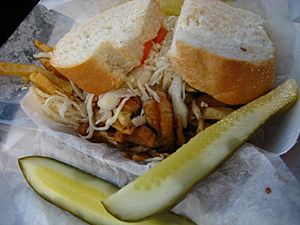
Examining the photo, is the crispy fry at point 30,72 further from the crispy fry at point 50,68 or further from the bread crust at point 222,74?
the bread crust at point 222,74

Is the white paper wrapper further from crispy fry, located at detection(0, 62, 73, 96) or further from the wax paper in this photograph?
crispy fry, located at detection(0, 62, 73, 96)

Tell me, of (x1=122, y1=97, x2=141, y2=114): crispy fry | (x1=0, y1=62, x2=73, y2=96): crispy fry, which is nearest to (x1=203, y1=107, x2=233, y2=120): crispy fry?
(x1=122, y1=97, x2=141, y2=114): crispy fry

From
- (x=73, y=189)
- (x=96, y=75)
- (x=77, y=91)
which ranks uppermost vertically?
(x=96, y=75)

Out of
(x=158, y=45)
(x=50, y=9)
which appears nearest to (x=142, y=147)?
(x=158, y=45)

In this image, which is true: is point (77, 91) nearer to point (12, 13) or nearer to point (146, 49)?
point (146, 49)

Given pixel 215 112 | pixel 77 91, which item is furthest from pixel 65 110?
pixel 215 112

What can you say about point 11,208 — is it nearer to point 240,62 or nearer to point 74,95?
point 74,95

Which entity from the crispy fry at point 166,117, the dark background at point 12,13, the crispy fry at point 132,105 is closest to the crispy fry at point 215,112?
the crispy fry at point 166,117
